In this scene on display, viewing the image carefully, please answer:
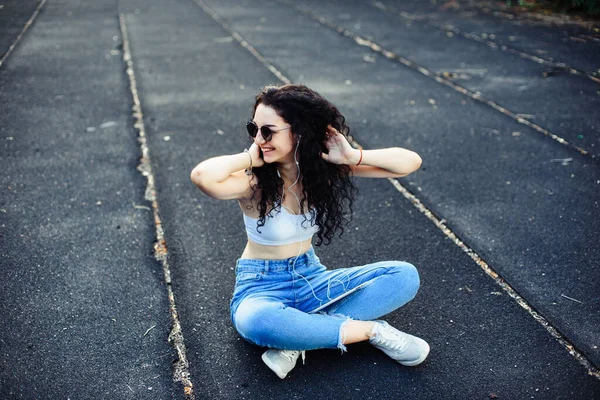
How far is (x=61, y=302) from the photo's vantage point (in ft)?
10.8

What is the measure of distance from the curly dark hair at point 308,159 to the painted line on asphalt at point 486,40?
597 centimetres

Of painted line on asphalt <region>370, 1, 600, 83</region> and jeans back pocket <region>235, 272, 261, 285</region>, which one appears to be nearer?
jeans back pocket <region>235, 272, 261, 285</region>

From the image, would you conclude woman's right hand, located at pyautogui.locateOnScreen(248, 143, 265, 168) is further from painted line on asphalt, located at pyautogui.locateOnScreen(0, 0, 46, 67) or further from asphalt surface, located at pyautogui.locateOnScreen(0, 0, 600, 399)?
painted line on asphalt, located at pyautogui.locateOnScreen(0, 0, 46, 67)

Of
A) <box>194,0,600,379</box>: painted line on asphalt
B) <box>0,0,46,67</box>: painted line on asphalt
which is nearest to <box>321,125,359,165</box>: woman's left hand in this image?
<box>194,0,600,379</box>: painted line on asphalt

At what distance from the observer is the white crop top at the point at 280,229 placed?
9.73 feet

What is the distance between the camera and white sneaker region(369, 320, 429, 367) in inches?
113

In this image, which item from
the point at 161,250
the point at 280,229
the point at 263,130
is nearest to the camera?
the point at 263,130

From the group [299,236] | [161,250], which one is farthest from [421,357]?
[161,250]

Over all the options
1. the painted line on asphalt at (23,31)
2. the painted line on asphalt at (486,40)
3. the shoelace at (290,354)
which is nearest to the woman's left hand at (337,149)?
the shoelace at (290,354)

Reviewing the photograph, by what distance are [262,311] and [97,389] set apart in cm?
83

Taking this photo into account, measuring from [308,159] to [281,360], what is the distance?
0.97 meters

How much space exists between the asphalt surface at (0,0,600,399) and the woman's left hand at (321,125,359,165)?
0.97 metres

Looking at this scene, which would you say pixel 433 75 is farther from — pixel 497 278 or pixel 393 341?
pixel 393 341

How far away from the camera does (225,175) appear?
2783 mm
